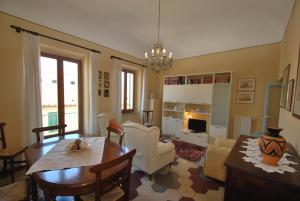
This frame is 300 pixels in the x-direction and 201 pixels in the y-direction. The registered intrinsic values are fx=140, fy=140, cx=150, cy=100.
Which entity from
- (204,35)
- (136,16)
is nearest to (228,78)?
(204,35)

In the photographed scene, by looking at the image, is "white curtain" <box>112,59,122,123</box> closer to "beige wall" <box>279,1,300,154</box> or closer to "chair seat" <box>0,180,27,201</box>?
"chair seat" <box>0,180,27,201</box>

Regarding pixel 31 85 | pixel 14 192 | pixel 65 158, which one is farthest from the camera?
pixel 31 85

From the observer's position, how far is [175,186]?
2.40 meters

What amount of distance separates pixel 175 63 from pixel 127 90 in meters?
2.20

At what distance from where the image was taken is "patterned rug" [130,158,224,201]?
214 centimetres

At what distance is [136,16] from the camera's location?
11.1ft

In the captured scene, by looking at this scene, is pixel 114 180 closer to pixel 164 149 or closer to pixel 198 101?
pixel 164 149

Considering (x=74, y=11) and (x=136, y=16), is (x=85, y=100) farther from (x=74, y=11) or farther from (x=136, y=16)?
(x=136, y=16)

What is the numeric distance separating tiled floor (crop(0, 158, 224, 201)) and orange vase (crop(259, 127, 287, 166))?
132 centimetres

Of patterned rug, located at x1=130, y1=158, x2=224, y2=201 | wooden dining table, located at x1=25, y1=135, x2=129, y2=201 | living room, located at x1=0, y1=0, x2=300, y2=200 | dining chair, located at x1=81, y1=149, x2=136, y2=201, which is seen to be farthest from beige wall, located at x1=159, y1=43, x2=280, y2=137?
wooden dining table, located at x1=25, y1=135, x2=129, y2=201

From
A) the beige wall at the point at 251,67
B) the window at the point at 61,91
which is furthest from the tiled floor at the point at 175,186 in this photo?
the beige wall at the point at 251,67

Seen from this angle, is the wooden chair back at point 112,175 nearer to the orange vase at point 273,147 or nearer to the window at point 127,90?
the orange vase at point 273,147

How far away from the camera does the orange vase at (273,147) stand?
46.7 inches

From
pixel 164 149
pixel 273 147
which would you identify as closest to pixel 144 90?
pixel 164 149
